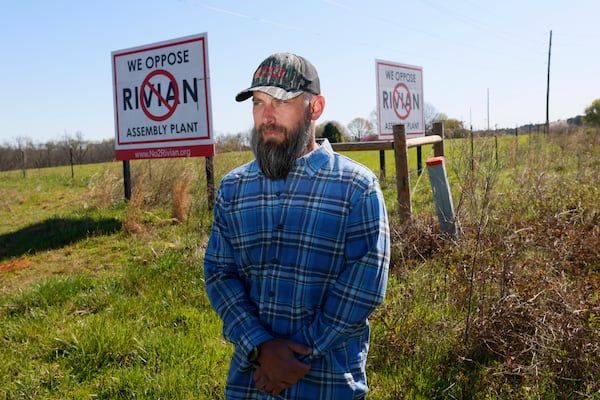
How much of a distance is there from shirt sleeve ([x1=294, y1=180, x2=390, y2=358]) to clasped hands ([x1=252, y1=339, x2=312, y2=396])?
0.17ft

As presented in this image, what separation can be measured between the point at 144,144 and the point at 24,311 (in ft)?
17.1

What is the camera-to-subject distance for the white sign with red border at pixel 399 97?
9.02 meters

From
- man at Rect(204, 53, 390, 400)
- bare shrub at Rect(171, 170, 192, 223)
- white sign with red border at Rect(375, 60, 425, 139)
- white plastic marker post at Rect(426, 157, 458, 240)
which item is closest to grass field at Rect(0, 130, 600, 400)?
white plastic marker post at Rect(426, 157, 458, 240)

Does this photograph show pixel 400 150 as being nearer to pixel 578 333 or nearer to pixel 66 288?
pixel 578 333

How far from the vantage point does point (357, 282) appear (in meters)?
1.75

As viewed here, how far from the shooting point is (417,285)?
4.30 m

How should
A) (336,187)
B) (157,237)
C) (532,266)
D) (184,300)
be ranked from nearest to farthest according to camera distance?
(336,187) → (532,266) → (184,300) → (157,237)

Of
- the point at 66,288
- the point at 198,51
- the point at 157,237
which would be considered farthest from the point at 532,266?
the point at 198,51

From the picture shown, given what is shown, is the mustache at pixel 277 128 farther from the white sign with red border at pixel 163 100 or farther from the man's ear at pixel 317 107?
the white sign with red border at pixel 163 100

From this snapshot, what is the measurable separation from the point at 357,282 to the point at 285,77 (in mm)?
789

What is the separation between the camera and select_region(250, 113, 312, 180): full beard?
1876mm

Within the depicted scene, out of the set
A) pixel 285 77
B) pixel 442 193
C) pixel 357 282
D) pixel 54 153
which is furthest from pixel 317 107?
pixel 54 153

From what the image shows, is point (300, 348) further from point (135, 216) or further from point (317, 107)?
point (135, 216)

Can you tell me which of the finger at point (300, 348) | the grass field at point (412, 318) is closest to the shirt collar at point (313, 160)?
the finger at point (300, 348)
